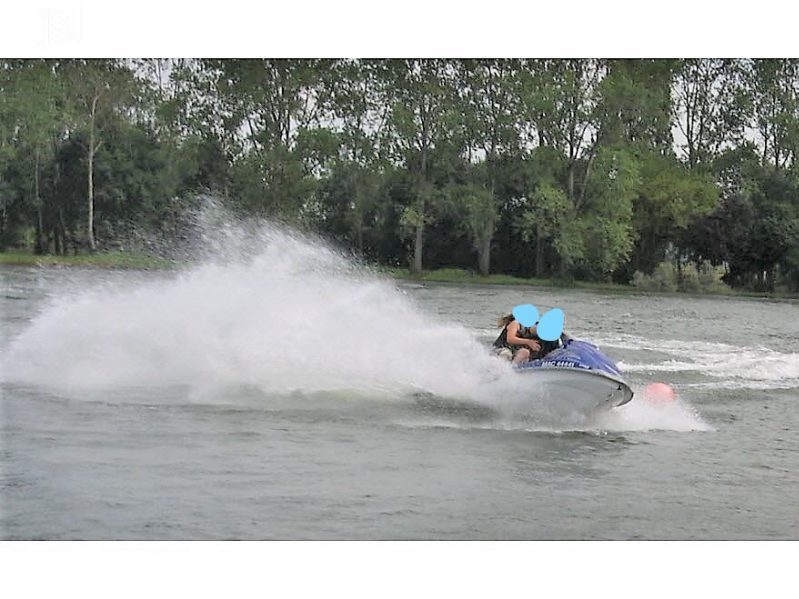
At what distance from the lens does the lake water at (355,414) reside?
16.8ft

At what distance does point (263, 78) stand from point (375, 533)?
2055 millimetres

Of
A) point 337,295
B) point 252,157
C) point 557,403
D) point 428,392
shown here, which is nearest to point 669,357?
point 557,403

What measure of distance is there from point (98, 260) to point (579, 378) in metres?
2.38

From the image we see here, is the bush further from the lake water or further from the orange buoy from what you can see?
the orange buoy

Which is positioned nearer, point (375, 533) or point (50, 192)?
point (375, 533)

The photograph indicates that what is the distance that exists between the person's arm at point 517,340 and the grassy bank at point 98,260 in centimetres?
167

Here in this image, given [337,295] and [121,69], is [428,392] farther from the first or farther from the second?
[121,69]

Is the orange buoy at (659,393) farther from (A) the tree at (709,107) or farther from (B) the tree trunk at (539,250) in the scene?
(A) the tree at (709,107)

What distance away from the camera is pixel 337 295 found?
6414 mm

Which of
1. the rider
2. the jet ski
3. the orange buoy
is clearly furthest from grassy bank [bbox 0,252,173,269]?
the orange buoy

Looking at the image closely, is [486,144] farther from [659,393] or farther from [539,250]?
[659,393]

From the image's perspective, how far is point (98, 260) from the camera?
5855 mm

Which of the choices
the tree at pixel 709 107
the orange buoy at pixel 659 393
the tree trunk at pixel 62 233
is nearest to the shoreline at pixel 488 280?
the tree trunk at pixel 62 233

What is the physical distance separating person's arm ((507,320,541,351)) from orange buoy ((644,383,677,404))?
2.00ft
